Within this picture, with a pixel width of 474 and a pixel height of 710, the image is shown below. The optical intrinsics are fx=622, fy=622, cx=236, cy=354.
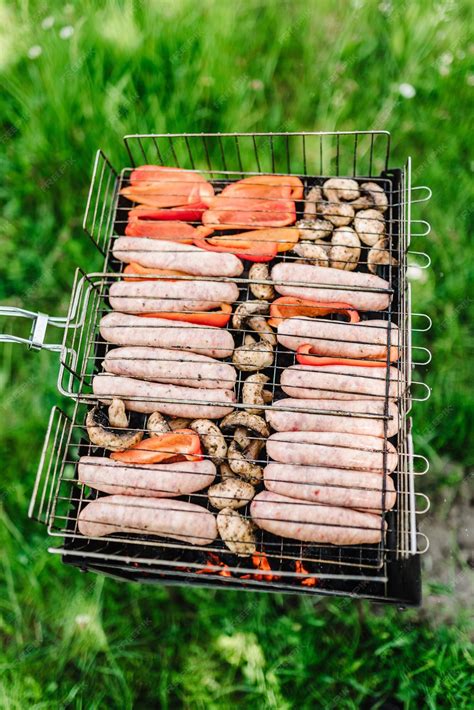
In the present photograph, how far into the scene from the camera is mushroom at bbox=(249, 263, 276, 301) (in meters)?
4.48

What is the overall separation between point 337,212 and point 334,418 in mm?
1634

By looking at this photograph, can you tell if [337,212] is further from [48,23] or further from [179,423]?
[48,23]

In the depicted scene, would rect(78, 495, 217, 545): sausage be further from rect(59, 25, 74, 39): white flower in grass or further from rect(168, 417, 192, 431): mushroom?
rect(59, 25, 74, 39): white flower in grass

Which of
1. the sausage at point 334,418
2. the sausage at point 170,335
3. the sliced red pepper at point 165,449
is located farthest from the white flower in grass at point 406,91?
the sliced red pepper at point 165,449

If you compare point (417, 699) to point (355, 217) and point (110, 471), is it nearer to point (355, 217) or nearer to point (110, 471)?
point (110, 471)

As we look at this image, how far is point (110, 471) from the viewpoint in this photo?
402 cm

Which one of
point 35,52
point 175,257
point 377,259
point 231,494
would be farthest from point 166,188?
point 35,52

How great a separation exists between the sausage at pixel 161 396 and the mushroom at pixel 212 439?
0.06 meters

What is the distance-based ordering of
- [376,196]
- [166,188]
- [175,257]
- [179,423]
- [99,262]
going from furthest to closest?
1. [99,262]
2. [166,188]
3. [376,196]
4. [175,257]
5. [179,423]

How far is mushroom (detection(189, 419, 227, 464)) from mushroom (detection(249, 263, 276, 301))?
1.00 meters

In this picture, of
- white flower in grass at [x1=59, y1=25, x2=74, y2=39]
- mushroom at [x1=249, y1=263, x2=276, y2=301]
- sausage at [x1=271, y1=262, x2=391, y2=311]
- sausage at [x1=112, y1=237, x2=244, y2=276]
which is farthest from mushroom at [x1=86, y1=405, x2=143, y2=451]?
white flower in grass at [x1=59, y1=25, x2=74, y2=39]

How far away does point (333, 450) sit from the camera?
3.90 metres

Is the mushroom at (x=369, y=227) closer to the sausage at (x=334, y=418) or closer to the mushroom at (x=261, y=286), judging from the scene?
the mushroom at (x=261, y=286)

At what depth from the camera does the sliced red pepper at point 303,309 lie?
4344mm
